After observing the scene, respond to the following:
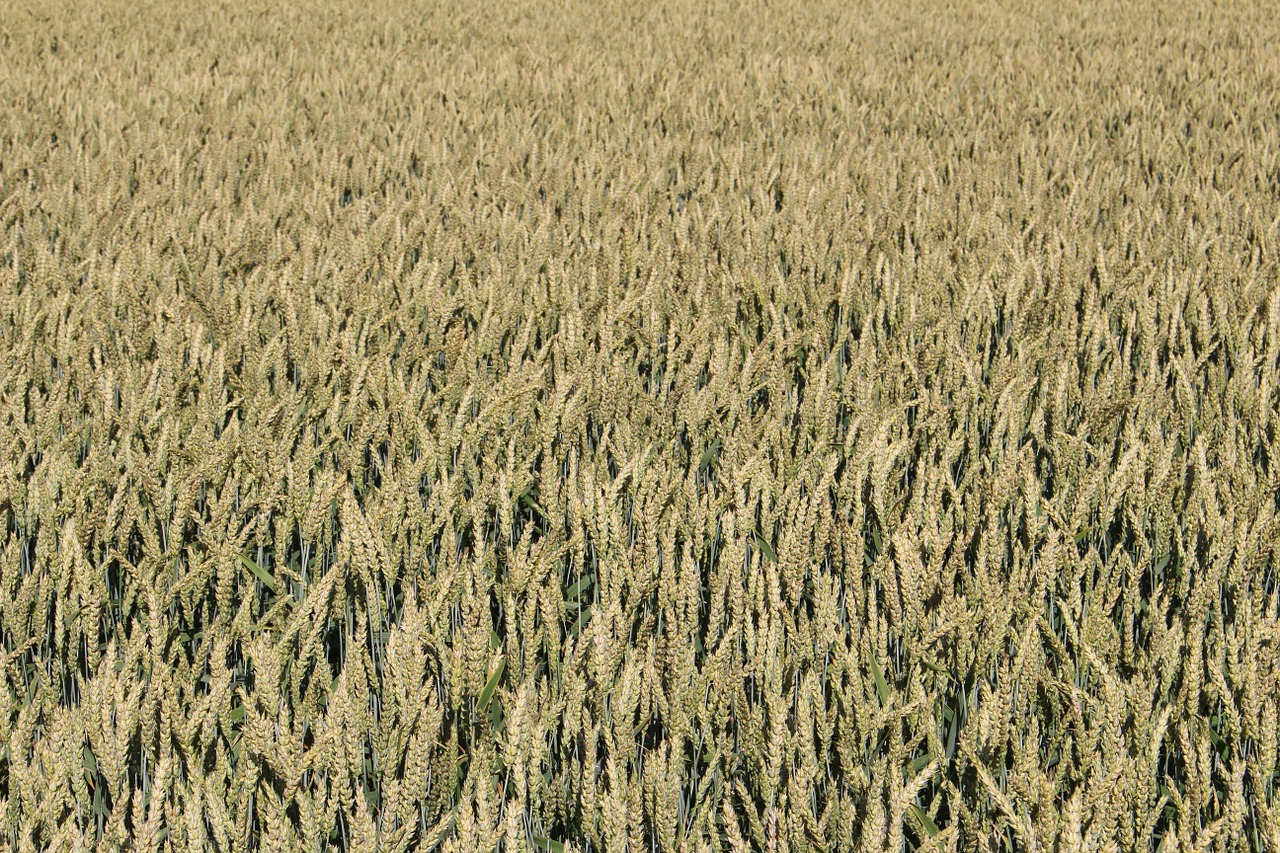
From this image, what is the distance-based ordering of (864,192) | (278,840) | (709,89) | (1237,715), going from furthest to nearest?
(709,89) → (864,192) → (1237,715) → (278,840)

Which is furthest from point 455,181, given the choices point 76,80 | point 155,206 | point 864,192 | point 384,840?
point 384,840

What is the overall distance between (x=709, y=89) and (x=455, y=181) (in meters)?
1.90

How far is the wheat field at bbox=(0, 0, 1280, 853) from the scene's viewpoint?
3.52ft

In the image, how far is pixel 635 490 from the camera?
1.54 metres

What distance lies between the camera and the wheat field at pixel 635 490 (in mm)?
1072

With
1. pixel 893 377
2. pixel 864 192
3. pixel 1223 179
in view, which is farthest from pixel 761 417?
pixel 1223 179

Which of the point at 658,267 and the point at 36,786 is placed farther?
the point at 658,267

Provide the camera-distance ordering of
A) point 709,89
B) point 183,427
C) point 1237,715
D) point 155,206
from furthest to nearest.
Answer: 1. point 709,89
2. point 155,206
3. point 183,427
4. point 1237,715

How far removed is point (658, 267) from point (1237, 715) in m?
1.72

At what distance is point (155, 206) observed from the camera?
3.33 metres

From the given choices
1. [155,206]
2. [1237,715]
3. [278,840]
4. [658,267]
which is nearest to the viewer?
[278,840]

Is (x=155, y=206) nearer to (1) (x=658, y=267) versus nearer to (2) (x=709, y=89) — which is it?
(1) (x=658, y=267)

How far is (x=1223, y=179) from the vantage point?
3.80 m

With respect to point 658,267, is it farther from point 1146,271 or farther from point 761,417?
point 1146,271
